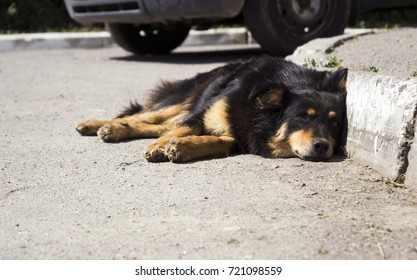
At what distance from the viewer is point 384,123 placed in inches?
171

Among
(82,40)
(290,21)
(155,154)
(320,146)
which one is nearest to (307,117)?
(320,146)

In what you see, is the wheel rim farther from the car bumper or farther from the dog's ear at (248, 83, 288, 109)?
the dog's ear at (248, 83, 288, 109)

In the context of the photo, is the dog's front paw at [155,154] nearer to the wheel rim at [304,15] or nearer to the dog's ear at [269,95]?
the dog's ear at [269,95]

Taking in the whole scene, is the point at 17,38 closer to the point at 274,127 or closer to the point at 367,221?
the point at 274,127

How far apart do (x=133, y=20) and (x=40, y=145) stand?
4820 millimetres

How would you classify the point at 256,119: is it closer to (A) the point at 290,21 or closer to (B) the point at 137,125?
(B) the point at 137,125

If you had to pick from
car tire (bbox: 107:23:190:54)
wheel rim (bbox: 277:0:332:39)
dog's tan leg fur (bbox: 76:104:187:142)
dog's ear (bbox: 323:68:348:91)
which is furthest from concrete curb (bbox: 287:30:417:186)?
car tire (bbox: 107:23:190:54)

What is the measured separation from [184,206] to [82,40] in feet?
33.1

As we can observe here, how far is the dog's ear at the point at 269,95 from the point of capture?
4938 millimetres

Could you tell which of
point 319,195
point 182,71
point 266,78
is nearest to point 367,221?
point 319,195

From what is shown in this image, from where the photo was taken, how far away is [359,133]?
4.67 m

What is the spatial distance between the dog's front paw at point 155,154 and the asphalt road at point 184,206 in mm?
55

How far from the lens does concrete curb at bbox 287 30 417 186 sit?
406 centimetres
